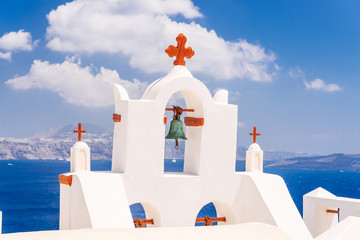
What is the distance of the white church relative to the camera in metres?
8.37

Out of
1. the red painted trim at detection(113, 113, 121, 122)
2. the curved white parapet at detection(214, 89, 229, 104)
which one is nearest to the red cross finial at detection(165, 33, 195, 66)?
the curved white parapet at detection(214, 89, 229, 104)

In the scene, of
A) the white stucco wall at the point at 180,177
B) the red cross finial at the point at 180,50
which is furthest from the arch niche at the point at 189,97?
the red cross finial at the point at 180,50

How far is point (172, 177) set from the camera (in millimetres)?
9039

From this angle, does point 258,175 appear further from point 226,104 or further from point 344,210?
point 344,210

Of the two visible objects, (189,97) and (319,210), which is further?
(319,210)

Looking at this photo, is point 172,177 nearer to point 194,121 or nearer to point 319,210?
point 194,121

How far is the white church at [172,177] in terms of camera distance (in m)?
8.37

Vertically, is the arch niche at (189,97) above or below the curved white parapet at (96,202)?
above

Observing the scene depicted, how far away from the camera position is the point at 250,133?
1062 centimetres

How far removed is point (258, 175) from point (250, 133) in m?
1.08

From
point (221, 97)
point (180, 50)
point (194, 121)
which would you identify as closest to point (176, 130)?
point (194, 121)

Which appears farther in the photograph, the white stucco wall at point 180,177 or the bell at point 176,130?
the bell at point 176,130

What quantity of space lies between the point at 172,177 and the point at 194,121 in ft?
3.96

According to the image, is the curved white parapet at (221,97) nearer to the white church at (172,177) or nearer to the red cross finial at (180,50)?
the white church at (172,177)
